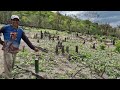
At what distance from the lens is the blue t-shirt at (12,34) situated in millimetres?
6898

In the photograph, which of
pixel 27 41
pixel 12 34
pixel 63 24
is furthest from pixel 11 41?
pixel 63 24

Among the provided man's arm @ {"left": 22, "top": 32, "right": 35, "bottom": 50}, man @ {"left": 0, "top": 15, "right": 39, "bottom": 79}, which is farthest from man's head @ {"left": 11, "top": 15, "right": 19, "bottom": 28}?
man's arm @ {"left": 22, "top": 32, "right": 35, "bottom": 50}

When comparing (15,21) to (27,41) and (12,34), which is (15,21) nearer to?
(12,34)

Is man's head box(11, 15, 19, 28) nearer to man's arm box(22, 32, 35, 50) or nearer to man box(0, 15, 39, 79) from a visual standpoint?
man box(0, 15, 39, 79)

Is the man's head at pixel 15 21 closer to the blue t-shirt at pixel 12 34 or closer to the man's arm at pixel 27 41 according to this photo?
the blue t-shirt at pixel 12 34

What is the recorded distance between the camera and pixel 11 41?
696 centimetres

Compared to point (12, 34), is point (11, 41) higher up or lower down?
lower down

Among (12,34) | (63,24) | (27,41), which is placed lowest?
(27,41)

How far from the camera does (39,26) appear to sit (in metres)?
8.04

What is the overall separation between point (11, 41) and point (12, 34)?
0.12 meters
